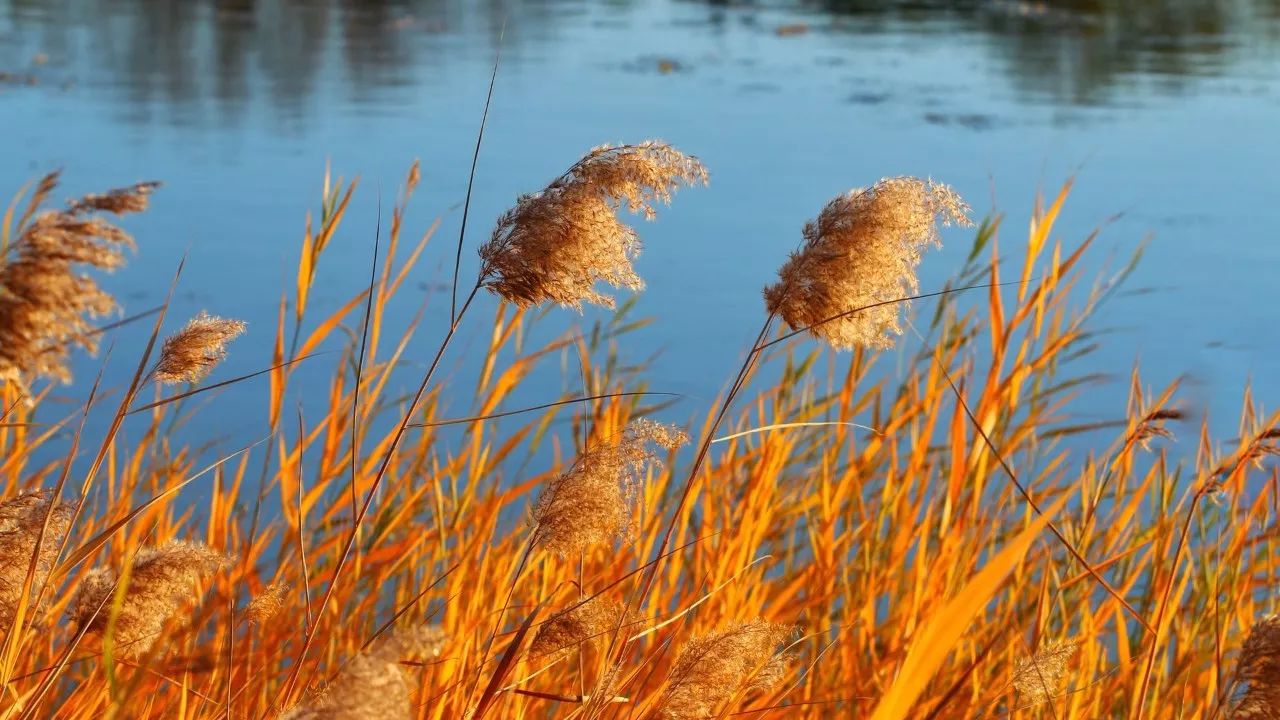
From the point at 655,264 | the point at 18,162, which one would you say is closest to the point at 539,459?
the point at 655,264

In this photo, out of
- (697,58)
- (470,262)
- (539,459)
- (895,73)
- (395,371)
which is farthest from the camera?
(697,58)

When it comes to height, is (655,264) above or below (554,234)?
below

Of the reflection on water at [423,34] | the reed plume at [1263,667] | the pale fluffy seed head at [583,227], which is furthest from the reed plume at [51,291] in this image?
the reflection on water at [423,34]

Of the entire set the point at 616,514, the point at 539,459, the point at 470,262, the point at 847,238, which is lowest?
the point at 539,459

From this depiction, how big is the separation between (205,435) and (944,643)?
12.9 ft

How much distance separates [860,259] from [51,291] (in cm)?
74

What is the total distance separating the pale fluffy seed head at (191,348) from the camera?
4.14 feet

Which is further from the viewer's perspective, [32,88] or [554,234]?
[32,88]

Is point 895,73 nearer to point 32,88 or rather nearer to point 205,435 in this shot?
point 32,88

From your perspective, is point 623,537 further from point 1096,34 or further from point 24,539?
point 1096,34

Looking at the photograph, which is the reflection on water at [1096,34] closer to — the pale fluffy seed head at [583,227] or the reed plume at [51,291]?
the pale fluffy seed head at [583,227]

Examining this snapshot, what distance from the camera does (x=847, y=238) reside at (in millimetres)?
1346

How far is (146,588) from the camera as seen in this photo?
4.09ft

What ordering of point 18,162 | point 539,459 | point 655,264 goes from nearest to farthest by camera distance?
point 539,459 → point 655,264 → point 18,162
